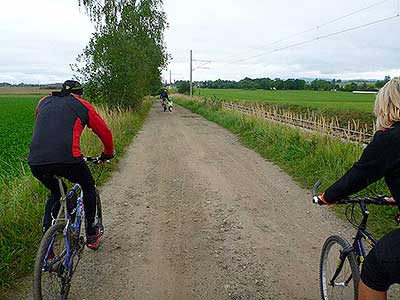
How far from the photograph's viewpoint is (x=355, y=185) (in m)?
2.40

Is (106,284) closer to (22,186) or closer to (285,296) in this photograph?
(285,296)

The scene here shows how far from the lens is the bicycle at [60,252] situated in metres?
3.05

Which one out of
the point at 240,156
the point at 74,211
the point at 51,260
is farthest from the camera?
the point at 240,156

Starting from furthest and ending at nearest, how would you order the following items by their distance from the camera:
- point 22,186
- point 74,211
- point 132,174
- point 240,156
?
point 240,156 → point 132,174 → point 22,186 → point 74,211

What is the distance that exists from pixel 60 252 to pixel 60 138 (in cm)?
100

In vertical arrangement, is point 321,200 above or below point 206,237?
above

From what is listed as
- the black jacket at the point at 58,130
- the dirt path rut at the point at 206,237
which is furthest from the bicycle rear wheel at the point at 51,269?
the black jacket at the point at 58,130

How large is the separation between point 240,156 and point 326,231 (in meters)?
5.99

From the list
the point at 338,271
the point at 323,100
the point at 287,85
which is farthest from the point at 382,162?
the point at 287,85

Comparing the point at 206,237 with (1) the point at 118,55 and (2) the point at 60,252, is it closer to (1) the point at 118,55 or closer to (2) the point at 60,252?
(2) the point at 60,252

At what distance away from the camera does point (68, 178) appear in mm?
3680

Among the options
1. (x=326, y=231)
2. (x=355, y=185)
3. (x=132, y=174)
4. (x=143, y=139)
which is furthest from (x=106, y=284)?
(x=143, y=139)

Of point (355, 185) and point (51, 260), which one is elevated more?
point (355, 185)

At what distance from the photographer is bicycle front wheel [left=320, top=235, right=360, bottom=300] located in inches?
109
